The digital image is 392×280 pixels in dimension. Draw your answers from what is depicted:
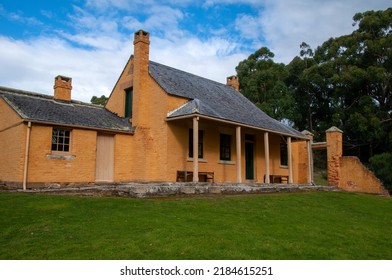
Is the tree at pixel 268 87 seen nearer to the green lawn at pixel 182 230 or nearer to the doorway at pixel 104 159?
the doorway at pixel 104 159

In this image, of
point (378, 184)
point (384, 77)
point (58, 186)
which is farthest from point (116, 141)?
point (384, 77)

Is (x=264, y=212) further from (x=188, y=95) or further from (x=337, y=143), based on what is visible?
(x=337, y=143)

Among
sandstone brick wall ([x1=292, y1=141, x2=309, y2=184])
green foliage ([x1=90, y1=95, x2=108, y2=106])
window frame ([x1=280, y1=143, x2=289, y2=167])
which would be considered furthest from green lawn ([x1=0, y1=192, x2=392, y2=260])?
green foliage ([x1=90, y1=95, x2=108, y2=106])

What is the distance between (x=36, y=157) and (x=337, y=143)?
54.6 feet

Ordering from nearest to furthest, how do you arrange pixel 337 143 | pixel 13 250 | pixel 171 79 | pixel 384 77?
pixel 13 250 < pixel 171 79 < pixel 337 143 < pixel 384 77

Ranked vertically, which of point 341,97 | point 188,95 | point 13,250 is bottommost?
point 13,250

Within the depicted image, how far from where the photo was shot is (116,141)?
1792 cm

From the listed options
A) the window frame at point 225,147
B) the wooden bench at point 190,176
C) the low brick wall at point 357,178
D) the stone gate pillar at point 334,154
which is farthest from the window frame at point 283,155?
the wooden bench at point 190,176

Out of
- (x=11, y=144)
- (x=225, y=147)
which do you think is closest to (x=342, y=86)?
(x=225, y=147)

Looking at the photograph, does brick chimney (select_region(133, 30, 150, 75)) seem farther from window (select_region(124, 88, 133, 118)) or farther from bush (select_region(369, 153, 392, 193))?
bush (select_region(369, 153, 392, 193))

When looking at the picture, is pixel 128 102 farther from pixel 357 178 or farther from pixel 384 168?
pixel 384 168

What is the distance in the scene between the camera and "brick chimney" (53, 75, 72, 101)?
19.2 meters

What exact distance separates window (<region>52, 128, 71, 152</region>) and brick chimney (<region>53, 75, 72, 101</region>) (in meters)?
3.71

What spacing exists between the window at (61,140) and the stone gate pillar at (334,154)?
14.9m
